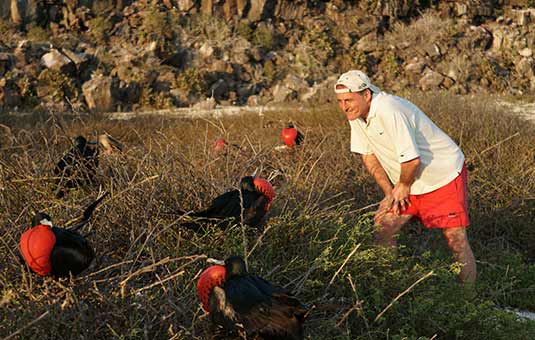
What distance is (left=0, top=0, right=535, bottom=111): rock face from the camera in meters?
12.0

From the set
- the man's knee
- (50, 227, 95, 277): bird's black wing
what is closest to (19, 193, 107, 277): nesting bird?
(50, 227, 95, 277): bird's black wing

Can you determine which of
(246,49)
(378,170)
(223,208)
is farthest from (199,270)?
(246,49)

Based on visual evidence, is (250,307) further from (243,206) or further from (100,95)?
(100,95)

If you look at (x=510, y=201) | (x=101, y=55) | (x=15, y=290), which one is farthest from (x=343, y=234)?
(x=101, y=55)

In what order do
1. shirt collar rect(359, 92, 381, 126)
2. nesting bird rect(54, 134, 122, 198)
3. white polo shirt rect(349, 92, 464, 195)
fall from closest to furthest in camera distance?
white polo shirt rect(349, 92, 464, 195) < shirt collar rect(359, 92, 381, 126) < nesting bird rect(54, 134, 122, 198)

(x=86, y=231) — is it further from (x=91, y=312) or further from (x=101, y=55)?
(x=101, y=55)

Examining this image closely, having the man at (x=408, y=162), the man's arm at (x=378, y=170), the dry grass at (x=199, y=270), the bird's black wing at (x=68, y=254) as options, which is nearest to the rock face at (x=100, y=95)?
the dry grass at (x=199, y=270)

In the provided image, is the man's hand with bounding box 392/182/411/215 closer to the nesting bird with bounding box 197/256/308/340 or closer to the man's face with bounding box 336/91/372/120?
the man's face with bounding box 336/91/372/120

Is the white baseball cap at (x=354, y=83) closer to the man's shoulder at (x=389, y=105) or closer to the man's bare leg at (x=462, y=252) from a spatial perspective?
the man's shoulder at (x=389, y=105)

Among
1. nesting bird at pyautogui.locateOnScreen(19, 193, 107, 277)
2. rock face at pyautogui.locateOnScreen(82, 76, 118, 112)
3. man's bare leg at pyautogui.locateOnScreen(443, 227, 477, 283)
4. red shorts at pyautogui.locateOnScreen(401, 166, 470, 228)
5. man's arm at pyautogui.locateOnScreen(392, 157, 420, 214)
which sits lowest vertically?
rock face at pyautogui.locateOnScreen(82, 76, 118, 112)

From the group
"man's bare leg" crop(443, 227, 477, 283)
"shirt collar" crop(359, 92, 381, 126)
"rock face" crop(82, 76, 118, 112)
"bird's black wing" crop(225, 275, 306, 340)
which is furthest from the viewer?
"rock face" crop(82, 76, 118, 112)

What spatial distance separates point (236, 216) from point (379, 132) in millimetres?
916

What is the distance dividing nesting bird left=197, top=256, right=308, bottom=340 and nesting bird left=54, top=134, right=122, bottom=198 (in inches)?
58.8

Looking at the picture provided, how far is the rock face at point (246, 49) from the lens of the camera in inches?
474
